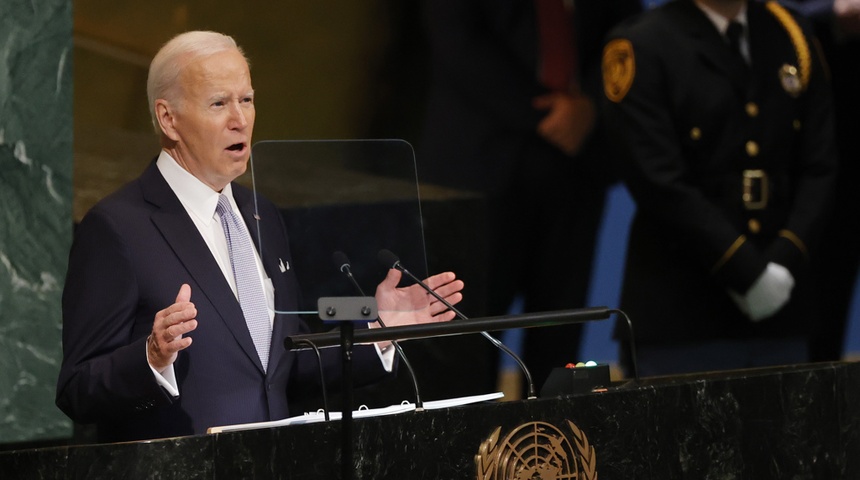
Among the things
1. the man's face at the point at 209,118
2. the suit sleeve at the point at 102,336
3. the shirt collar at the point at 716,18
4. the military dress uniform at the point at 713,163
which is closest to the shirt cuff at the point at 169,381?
the suit sleeve at the point at 102,336

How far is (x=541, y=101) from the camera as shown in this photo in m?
4.83

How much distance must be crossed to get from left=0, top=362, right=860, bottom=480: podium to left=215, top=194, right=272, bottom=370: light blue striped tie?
72 centimetres

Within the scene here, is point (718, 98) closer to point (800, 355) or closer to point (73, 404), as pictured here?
point (800, 355)

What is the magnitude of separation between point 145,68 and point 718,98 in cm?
193

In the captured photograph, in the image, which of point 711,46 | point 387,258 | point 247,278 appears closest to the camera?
point 387,258

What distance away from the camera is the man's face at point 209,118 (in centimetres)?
306

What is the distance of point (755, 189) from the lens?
15.2 feet

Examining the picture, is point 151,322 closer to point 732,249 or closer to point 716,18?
point 732,249

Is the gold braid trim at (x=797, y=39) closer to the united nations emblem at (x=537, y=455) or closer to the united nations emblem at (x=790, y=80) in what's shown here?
the united nations emblem at (x=790, y=80)

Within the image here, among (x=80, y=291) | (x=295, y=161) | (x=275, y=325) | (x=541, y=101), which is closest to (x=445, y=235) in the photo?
(x=541, y=101)

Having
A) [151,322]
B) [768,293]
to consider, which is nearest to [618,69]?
[768,293]

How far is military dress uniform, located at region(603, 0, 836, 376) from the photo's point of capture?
14.6ft

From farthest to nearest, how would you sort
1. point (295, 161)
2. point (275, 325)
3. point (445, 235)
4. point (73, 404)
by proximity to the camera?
point (445, 235) < point (295, 161) < point (275, 325) < point (73, 404)

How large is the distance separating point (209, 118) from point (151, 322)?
0.53m
